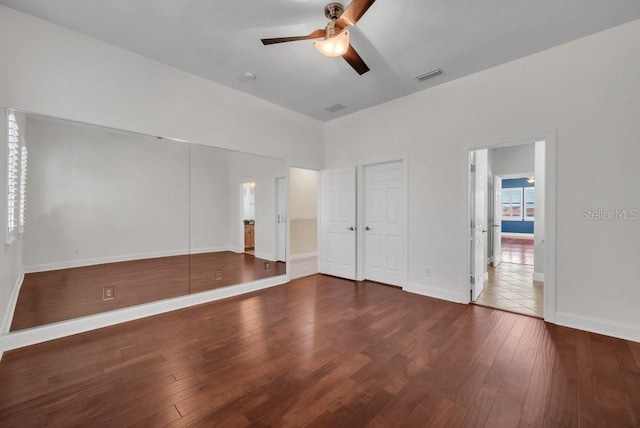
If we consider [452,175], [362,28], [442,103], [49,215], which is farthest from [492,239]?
[49,215]

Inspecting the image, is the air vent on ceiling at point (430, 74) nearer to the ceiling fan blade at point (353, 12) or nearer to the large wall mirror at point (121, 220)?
the ceiling fan blade at point (353, 12)

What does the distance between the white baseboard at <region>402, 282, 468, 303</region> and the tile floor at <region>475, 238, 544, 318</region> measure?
309 mm

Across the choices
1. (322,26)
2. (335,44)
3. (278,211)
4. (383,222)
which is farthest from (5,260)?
(383,222)

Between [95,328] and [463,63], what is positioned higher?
[463,63]

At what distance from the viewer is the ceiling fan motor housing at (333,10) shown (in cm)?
227

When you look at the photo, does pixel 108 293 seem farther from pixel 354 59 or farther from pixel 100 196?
pixel 354 59

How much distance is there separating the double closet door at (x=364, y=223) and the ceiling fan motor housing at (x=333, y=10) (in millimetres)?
2558

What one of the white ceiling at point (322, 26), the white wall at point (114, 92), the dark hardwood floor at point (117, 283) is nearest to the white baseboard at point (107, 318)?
the dark hardwood floor at point (117, 283)

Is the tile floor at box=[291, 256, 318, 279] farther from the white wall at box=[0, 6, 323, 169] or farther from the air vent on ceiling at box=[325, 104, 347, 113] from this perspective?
the air vent on ceiling at box=[325, 104, 347, 113]

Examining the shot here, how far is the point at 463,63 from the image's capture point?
3.29 metres

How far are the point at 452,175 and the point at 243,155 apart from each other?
3.18 metres

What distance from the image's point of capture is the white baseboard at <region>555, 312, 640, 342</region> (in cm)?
260

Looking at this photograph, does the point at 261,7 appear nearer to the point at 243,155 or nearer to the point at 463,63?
the point at 243,155

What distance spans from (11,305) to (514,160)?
917cm
